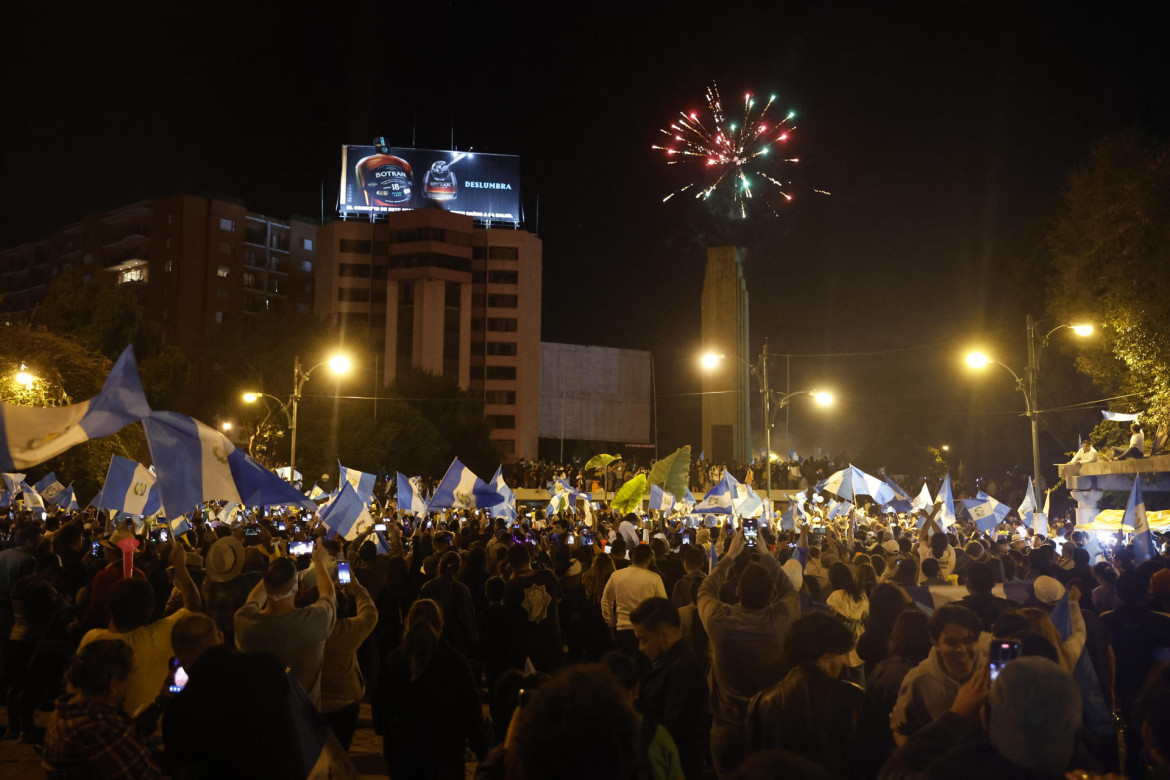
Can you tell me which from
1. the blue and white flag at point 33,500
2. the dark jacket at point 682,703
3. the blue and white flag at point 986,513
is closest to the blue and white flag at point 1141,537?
the blue and white flag at point 986,513

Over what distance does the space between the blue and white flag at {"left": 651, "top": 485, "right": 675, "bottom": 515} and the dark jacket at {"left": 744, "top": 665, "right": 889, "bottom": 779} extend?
62.7ft

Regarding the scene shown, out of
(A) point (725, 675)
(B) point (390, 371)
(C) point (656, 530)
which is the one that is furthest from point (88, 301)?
(A) point (725, 675)

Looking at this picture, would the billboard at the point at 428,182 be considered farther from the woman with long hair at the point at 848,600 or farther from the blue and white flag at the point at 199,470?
the woman with long hair at the point at 848,600

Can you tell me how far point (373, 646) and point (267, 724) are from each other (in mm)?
5337

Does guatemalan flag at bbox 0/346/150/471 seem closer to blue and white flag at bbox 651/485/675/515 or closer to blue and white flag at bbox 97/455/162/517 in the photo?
blue and white flag at bbox 97/455/162/517

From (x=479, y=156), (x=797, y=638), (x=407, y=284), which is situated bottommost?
(x=797, y=638)

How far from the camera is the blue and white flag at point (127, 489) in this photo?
1659 centimetres

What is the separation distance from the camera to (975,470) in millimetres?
53938

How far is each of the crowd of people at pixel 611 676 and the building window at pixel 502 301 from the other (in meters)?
75.7

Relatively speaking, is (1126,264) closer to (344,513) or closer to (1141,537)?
(1141,537)

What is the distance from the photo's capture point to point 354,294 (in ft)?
274

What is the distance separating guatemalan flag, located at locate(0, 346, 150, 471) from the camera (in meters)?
7.95

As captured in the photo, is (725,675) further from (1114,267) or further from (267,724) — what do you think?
(1114,267)

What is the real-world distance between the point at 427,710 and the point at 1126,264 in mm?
30638
